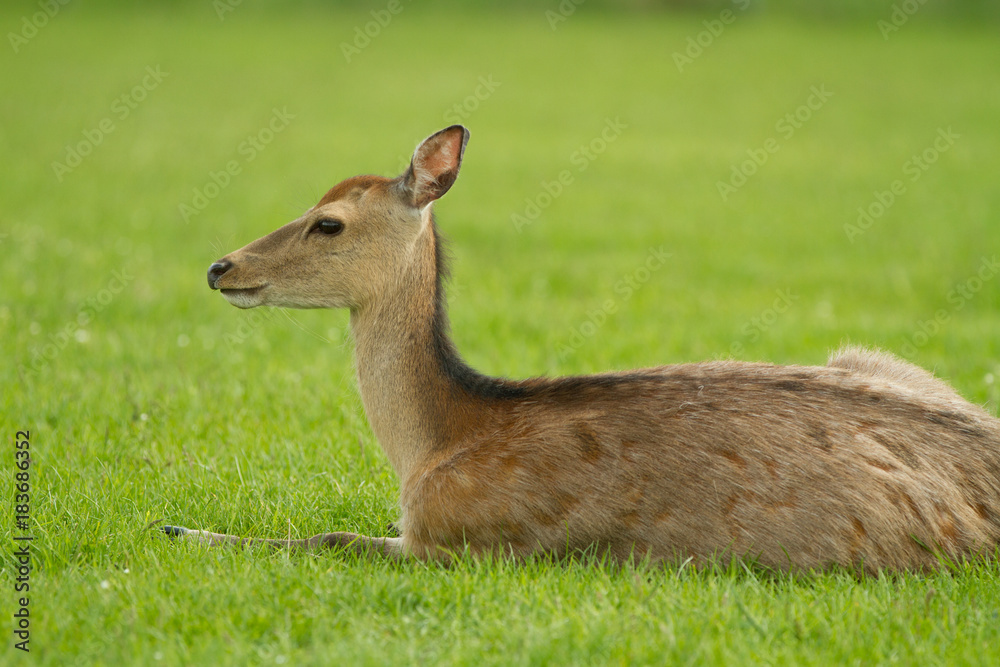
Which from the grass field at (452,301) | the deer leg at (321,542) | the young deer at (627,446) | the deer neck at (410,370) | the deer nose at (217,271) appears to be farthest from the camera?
the deer nose at (217,271)

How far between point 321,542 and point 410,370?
856 mm

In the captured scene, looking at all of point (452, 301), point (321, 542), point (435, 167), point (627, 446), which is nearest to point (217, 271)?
point (435, 167)

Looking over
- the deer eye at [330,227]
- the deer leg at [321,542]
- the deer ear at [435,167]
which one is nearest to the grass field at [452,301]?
the deer leg at [321,542]

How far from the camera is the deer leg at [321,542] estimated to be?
14.6 feet

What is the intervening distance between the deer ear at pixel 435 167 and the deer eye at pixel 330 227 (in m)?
0.35

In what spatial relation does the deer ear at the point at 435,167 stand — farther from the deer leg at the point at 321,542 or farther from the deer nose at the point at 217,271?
the deer leg at the point at 321,542

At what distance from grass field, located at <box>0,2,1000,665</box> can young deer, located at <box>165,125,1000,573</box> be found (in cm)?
19

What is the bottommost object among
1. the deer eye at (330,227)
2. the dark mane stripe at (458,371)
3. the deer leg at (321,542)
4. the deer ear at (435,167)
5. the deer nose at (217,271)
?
the deer leg at (321,542)

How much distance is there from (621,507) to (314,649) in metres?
1.35

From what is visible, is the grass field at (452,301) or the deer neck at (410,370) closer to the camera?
the grass field at (452,301)

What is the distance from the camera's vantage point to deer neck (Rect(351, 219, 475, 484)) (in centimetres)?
470

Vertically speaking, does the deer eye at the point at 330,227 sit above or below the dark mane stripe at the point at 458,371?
above

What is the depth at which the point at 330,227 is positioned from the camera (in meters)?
4.94

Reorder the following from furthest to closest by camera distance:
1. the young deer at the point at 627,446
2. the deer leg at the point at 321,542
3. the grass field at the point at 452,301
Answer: the deer leg at the point at 321,542, the young deer at the point at 627,446, the grass field at the point at 452,301
